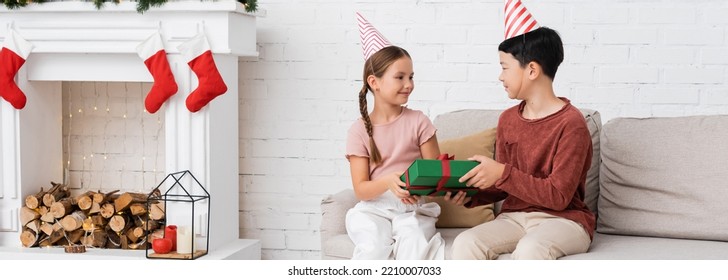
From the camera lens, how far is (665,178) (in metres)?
2.86

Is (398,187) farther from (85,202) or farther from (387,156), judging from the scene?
(85,202)

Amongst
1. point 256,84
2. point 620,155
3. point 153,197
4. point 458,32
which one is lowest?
point 153,197

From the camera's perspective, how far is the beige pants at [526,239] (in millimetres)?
2449

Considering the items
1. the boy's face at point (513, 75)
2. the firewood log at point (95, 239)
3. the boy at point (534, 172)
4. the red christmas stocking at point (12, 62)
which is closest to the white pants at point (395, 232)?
the boy at point (534, 172)

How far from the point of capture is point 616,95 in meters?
3.57

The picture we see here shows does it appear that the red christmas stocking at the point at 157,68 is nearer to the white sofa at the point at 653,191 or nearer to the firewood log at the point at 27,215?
the firewood log at the point at 27,215

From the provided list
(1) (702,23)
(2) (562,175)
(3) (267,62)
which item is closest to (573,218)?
(2) (562,175)

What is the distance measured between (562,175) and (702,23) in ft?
4.46

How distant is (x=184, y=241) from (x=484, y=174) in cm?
134

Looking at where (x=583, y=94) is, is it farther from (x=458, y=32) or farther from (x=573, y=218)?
(x=573, y=218)

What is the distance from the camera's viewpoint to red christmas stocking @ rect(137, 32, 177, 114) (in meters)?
3.30

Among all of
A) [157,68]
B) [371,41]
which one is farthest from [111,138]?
[371,41]

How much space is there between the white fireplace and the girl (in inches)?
31.1

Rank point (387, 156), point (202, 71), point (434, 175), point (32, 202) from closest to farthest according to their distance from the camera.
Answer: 1. point (434, 175)
2. point (387, 156)
3. point (202, 71)
4. point (32, 202)
